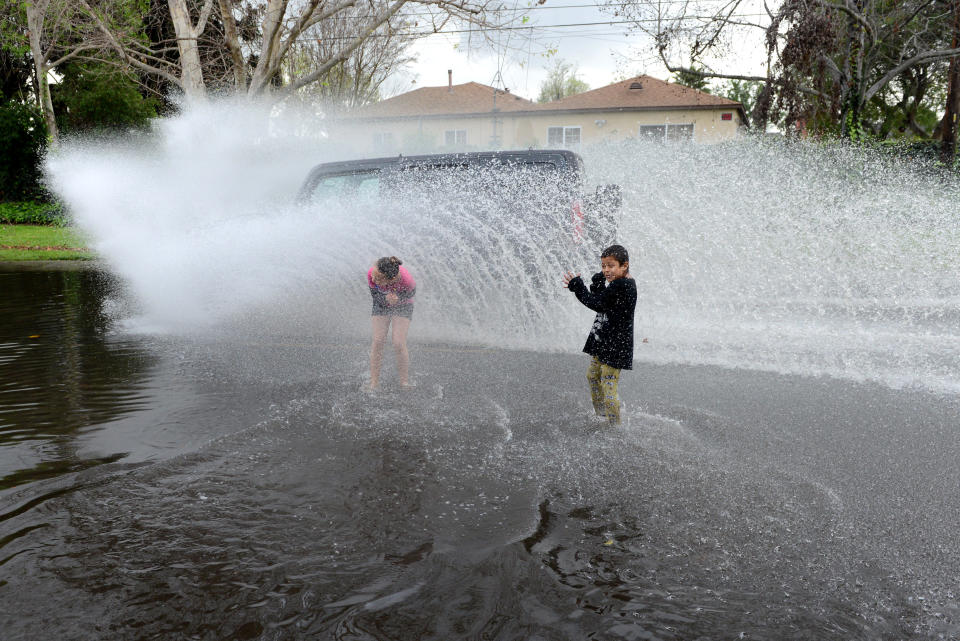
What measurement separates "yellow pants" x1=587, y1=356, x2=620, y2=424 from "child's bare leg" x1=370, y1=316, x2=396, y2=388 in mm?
1625

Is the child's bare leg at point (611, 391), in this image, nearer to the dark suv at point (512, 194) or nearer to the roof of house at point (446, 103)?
the dark suv at point (512, 194)

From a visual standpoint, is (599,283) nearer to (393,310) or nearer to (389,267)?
(389,267)

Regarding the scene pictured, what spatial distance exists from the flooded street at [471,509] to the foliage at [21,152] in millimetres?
20535

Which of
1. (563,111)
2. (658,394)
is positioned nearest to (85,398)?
(658,394)

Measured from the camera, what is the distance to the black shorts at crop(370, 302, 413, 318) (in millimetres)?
5391

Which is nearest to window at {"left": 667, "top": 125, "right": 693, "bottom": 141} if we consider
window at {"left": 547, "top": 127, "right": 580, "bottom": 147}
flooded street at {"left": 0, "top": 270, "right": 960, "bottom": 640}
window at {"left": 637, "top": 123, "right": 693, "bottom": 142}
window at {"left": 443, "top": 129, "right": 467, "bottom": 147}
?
window at {"left": 637, "top": 123, "right": 693, "bottom": 142}

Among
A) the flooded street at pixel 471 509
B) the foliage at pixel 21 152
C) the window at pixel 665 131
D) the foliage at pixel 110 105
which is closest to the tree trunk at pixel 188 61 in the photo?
the foliage at pixel 110 105

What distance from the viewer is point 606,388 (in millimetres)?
4461

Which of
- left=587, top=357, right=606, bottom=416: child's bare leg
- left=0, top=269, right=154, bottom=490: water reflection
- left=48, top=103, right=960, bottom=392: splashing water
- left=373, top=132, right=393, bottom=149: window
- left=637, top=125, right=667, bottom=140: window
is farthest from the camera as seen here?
left=373, top=132, right=393, bottom=149: window

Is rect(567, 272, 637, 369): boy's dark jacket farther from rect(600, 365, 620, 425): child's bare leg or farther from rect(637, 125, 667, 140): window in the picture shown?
rect(637, 125, 667, 140): window

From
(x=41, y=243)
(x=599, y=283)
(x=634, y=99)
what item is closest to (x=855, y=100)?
(x=599, y=283)

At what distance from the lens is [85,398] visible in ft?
16.8

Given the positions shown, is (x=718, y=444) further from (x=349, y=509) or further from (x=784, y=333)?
(x=784, y=333)

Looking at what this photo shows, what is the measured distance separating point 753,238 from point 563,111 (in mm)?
30245
